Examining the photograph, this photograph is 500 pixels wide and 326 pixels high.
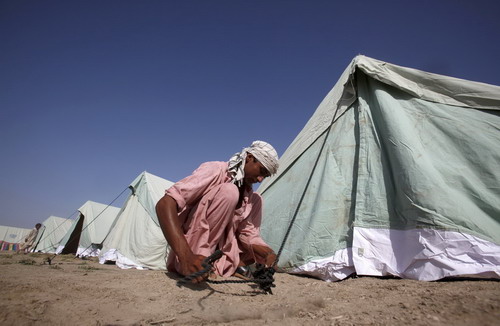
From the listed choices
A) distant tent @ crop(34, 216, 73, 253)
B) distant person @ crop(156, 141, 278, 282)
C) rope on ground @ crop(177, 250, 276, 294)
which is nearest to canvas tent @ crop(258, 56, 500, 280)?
distant person @ crop(156, 141, 278, 282)

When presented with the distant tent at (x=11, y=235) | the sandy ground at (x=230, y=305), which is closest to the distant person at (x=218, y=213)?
the sandy ground at (x=230, y=305)

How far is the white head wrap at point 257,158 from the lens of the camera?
1871 millimetres

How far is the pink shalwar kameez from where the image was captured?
164 centimetres

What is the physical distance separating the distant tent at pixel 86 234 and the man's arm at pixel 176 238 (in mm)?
10366

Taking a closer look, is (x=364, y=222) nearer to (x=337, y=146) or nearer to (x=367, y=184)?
(x=367, y=184)

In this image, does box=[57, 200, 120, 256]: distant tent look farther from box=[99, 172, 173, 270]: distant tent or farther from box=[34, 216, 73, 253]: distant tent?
box=[99, 172, 173, 270]: distant tent

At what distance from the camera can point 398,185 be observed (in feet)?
5.96

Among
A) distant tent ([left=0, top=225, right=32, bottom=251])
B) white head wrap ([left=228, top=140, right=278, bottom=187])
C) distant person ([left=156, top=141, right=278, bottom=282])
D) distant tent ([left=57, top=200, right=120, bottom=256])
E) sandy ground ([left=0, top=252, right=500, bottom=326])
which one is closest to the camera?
sandy ground ([left=0, top=252, right=500, bottom=326])

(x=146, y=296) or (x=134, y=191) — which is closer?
(x=146, y=296)

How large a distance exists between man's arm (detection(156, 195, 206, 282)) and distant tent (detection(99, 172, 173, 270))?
453 centimetres

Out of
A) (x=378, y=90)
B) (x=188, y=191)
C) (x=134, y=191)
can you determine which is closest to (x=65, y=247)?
(x=134, y=191)

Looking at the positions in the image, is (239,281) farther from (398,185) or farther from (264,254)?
(398,185)

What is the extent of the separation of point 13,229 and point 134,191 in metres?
18.6

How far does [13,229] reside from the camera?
1902 centimetres
